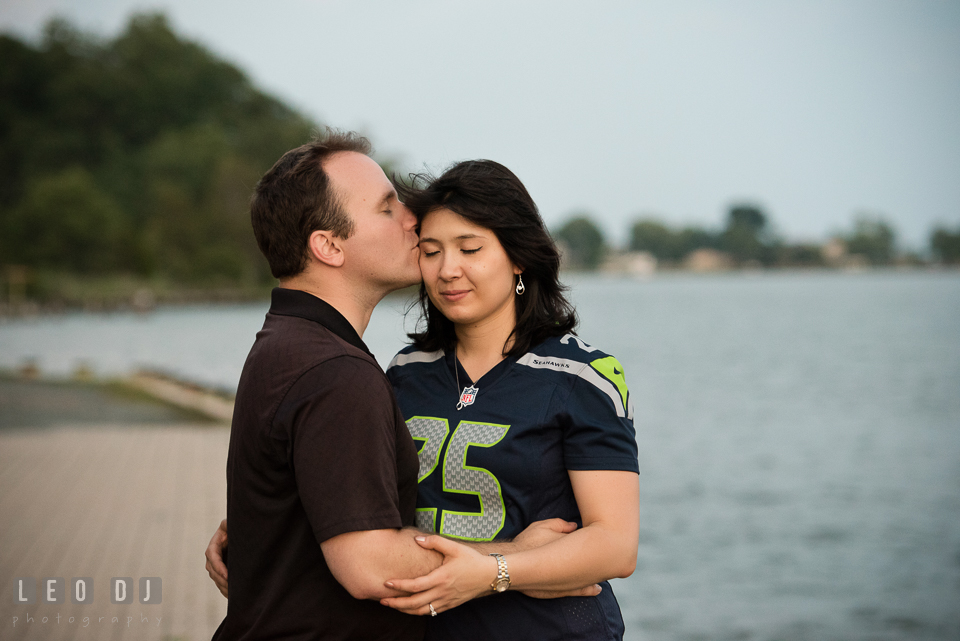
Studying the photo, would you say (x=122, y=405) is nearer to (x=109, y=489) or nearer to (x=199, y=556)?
(x=109, y=489)

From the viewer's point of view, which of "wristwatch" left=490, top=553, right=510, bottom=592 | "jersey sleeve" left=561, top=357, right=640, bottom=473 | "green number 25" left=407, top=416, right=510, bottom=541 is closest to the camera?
"wristwatch" left=490, top=553, right=510, bottom=592

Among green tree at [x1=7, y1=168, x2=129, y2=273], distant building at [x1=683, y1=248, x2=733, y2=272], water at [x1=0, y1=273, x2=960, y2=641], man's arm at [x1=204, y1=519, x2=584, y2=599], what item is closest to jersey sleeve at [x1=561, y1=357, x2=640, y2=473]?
man's arm at [x1=204, y1=519, x2=584, y2=599]

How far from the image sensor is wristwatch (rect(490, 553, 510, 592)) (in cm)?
234

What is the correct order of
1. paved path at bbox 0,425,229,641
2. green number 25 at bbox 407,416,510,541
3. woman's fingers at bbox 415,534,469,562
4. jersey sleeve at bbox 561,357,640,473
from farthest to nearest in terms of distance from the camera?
paved path at bbox 0,425,229,641, green number 25 at bbox 407,416,510,541, jersey sleeve at bbox 561,357,640,473, woman's fingers at bbox 415,534,469,562

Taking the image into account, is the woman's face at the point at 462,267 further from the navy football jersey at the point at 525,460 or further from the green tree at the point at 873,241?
the green tree at the point at 873,241

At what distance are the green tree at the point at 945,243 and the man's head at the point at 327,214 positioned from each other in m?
177

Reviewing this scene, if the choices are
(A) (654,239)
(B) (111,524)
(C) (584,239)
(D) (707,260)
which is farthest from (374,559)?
(D) (707,260)

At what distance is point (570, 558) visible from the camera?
2404 millimetres

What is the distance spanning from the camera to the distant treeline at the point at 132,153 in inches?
3378

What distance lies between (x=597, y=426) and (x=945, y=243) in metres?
181

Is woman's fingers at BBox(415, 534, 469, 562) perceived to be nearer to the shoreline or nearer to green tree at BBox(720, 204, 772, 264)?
the shoreline

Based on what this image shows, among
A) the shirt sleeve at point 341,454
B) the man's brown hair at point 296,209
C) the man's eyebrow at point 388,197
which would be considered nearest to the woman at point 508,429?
the man's eyebrow at point 388,197

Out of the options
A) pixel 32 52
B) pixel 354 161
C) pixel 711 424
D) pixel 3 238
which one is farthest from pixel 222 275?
pixel 354 161

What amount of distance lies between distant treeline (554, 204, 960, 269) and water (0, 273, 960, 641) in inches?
3816
